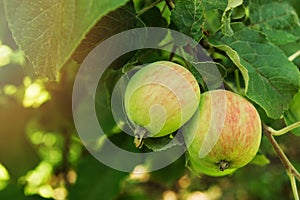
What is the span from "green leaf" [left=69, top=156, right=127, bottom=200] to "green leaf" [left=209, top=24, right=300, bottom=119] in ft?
1.35

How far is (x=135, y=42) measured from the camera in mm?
688

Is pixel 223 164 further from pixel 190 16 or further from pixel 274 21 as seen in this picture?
pixel 274 21

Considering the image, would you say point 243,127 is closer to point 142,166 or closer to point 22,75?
point 142,166

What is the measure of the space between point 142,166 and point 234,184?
1344 millimetres

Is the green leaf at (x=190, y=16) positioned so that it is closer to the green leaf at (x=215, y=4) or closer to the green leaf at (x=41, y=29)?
the green leaf at (x=215, y=4)

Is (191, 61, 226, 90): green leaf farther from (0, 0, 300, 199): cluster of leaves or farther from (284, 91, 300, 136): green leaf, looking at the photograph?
(284, 91, 300, 136): green leaf

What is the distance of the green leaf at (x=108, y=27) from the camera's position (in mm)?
670

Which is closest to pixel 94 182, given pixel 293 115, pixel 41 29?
pixel 293 115

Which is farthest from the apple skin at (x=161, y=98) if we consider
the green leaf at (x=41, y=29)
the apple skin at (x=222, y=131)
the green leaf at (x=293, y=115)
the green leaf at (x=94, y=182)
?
the green leaf at (x=94, y=182)

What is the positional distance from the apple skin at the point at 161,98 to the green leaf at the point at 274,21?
0.25 meters

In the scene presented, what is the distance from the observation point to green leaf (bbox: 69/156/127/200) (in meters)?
1.06

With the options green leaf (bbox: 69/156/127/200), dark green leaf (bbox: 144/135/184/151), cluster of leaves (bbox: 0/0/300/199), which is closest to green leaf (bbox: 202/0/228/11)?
cluster of leaves (bbox: 0/0/300/199)

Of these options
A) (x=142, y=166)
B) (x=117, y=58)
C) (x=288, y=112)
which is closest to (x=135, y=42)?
(x=117, y=58)

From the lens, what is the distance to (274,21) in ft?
2.87
